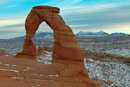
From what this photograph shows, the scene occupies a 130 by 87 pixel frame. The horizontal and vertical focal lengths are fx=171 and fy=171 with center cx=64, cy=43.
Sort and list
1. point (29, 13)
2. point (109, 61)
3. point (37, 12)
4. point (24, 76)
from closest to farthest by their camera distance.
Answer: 1. point (24, 76)
2. point (37, 12)
3. point (29, 13)
4. point (109, 61)

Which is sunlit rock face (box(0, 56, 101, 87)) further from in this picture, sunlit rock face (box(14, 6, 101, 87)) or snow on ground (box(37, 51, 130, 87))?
snow on ground (box(37, 51, 130, 87))

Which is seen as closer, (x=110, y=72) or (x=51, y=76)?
(x=51, y=76)

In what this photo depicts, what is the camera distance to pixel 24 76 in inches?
573

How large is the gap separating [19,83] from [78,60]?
6.48 meters

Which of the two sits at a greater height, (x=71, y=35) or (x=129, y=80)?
(x=71, y=35)

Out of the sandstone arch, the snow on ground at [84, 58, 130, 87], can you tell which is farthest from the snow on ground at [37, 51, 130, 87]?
the sandstone arch

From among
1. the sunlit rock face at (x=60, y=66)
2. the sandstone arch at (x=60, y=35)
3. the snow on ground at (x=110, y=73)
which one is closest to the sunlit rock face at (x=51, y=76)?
the sunlit rock face at (x=60, y=66)

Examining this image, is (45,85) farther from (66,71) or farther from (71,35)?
(71,35)

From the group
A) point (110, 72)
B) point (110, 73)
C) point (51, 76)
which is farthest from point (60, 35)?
point (110, 72)

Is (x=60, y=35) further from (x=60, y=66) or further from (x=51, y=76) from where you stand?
(x=51, y=76)

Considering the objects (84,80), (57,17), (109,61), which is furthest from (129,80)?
(57,17)

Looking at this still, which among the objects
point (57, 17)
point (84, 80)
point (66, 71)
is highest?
point (57, 17)

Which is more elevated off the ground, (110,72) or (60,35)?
(60,35)

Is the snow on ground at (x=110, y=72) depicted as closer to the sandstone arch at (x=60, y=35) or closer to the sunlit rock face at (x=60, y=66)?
the sunlit rock face at (x=60, y=66)
